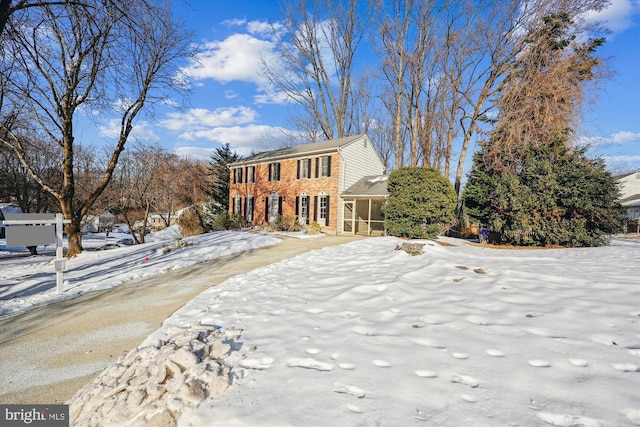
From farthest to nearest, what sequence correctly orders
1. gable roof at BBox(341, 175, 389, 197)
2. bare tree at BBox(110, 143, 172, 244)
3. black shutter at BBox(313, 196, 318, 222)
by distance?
bare tree at BBox(110, 143, 172, 244) < black shutter at BBox(313, 196, 318, 222) < gable roof at BBox(341, 175, 389, 197)

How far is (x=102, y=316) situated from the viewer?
14.3ft

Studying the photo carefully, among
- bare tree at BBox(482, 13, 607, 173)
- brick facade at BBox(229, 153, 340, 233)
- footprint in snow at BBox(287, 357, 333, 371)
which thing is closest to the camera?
footprint in snow at BBox(287, 357, 333, 371)

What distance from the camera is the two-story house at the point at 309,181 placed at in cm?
1652

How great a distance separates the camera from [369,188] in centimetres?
1592

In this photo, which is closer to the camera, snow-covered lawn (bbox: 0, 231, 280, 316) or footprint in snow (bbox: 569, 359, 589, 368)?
footprint in snow (bbox: 569, 359, 589, 368)

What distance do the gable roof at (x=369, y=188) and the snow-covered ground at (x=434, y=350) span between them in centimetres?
1019

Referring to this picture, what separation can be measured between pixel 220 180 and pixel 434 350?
86.6 ft

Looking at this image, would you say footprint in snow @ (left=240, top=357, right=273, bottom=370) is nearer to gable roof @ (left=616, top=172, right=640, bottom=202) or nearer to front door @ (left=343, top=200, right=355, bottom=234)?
front door @ (left=343, top=200, right=355, bottom=234)

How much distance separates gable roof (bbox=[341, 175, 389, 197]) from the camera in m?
15.1

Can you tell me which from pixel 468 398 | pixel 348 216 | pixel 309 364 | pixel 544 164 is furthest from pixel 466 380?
pixel 348 216

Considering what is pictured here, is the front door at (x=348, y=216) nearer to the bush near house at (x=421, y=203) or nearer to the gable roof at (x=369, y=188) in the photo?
the gable roof at (x=369, y=188)

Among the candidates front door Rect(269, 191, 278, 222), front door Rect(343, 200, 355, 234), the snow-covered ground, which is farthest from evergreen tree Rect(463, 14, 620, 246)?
front door Rect(269, 191, 278, 222)

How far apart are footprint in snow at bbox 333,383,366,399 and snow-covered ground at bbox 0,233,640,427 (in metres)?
0.01

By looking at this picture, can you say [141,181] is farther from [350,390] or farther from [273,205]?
[350,390]
